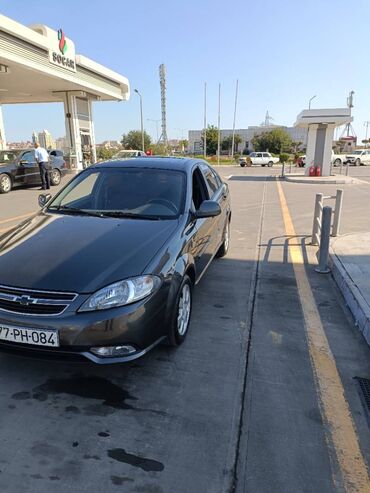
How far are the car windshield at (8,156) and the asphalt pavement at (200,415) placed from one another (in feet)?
43.9

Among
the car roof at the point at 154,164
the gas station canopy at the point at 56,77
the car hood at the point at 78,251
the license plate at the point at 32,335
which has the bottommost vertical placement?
the license plate at the point at 32,335

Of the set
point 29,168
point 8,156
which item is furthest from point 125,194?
point 8,156

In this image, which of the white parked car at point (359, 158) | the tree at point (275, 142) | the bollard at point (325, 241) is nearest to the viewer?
the bollard at point (325, 241)

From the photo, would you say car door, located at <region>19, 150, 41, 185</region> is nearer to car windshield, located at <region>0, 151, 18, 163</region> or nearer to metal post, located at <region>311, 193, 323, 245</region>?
car windshield, located at <region>0, 151, 18, 163</region>

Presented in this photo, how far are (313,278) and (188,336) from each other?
7.89 ft

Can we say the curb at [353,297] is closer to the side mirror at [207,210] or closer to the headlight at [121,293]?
the side mirror at [207,210]

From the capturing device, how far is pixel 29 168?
1542cm

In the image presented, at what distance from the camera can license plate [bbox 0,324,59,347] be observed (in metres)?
2.53

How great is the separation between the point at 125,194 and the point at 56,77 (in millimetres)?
17465

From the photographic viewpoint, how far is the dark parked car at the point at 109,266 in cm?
257

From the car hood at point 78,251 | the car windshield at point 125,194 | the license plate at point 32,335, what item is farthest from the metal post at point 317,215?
the license plate at point 32,335

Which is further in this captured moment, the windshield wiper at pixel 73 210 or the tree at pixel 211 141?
Result: the tree at pixel 211 141

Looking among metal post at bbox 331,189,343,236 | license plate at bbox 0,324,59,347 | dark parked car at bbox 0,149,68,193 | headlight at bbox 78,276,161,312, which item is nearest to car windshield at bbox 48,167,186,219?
headlight at bbox 78,276,161,312

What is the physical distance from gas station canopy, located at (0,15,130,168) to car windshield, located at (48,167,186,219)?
13.1m
